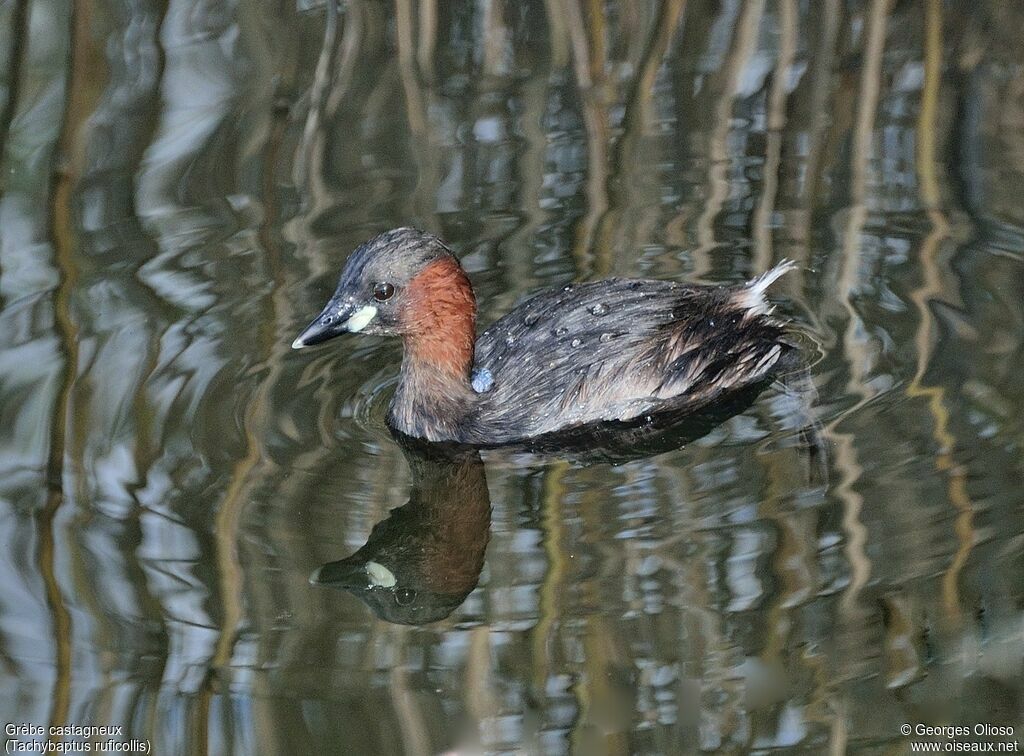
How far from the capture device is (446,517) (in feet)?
15.5

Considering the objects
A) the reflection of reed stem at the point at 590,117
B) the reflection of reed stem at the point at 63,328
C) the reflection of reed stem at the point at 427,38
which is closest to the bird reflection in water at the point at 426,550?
the reflection of reed stem at the point at 63,328

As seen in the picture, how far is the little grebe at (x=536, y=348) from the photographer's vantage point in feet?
16.7

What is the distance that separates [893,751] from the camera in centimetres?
359

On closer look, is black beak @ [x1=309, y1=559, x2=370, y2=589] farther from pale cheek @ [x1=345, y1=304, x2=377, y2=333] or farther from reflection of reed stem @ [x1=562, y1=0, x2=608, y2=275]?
reflection of reed stem @ [x1=562, y1=0, x2=608, y2=275]

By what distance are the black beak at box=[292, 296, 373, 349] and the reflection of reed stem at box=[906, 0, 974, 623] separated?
174 centimetres

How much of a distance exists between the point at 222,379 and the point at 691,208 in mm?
2067

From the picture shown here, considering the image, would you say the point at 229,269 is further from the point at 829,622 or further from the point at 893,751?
the point at 893,751

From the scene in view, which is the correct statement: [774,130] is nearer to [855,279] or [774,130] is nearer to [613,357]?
[855,279]

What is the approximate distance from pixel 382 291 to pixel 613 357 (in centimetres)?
76

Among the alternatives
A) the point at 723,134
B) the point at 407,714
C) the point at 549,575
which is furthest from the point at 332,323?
the point at 723,134

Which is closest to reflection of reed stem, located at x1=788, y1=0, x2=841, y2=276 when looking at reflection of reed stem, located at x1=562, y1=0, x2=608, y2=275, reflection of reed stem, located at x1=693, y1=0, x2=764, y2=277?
reflection of reed stem, located at x1=693, y1=0, x2=764, y2=277

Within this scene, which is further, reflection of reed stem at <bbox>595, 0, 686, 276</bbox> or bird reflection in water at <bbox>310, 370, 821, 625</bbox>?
reflection of reed stem at <bbox>595, 0, 686, 276</bbox>

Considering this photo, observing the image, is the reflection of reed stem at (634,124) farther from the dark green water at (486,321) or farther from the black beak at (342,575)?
the black beak at (342,575)

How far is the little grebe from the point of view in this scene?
201 inches
